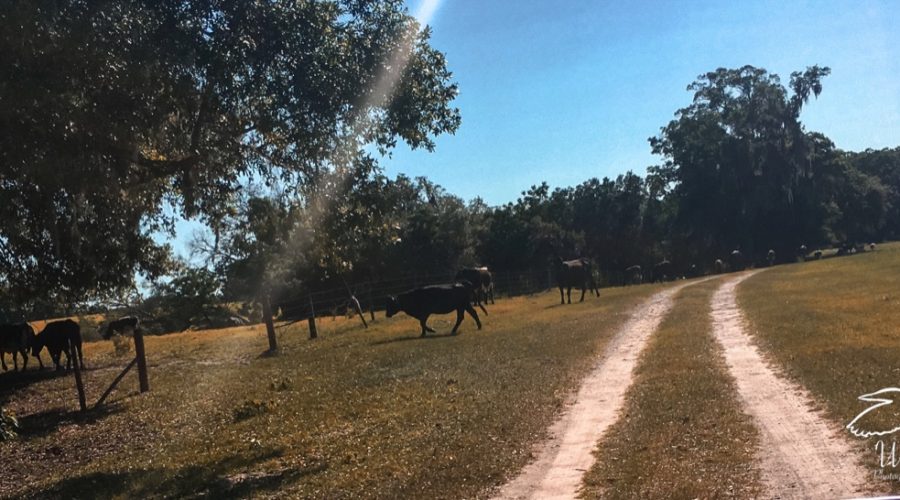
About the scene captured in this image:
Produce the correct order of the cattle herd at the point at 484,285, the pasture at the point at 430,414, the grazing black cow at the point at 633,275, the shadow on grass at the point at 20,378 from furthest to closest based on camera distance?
the grazing black cow at the point at 633,275 → the cattle herd at the point at 484,285 → the shadow on grass at the point at 20,378 → the pasture at the point at 430,414

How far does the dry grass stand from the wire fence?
A: 61.8ft

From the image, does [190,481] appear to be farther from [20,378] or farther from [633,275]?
[633,275]

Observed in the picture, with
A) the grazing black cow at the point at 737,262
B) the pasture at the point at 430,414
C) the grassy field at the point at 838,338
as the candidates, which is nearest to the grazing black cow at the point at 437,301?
the pasture at the point at 430,414

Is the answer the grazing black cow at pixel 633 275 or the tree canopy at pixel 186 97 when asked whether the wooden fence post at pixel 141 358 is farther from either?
the grazing black cow at pixel 633 275

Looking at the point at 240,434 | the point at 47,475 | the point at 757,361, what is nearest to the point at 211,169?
the point at 240,434

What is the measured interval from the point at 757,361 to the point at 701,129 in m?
69.2

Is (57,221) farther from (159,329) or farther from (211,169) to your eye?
(159,329)

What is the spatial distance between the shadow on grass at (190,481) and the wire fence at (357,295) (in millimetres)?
18747

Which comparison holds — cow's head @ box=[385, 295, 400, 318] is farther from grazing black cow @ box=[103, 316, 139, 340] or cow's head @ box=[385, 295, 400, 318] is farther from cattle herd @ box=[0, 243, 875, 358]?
grazing black cow @ box=[103, 316, 139, 340]

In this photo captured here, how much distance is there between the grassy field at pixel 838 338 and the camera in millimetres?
10328

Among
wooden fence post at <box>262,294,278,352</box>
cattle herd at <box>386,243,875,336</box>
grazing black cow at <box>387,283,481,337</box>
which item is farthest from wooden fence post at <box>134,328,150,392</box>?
grazing black cow at <box>387,283,481,337</box>

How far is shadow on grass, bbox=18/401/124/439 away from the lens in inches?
592

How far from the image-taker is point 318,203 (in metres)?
13.1

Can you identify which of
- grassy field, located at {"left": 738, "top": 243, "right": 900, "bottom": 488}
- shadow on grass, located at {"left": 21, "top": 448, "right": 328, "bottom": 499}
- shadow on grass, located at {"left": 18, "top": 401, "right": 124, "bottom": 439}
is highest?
shadow on grass, located at {"left": 18, "top": 401, "right": 124, "bottom": 439}
